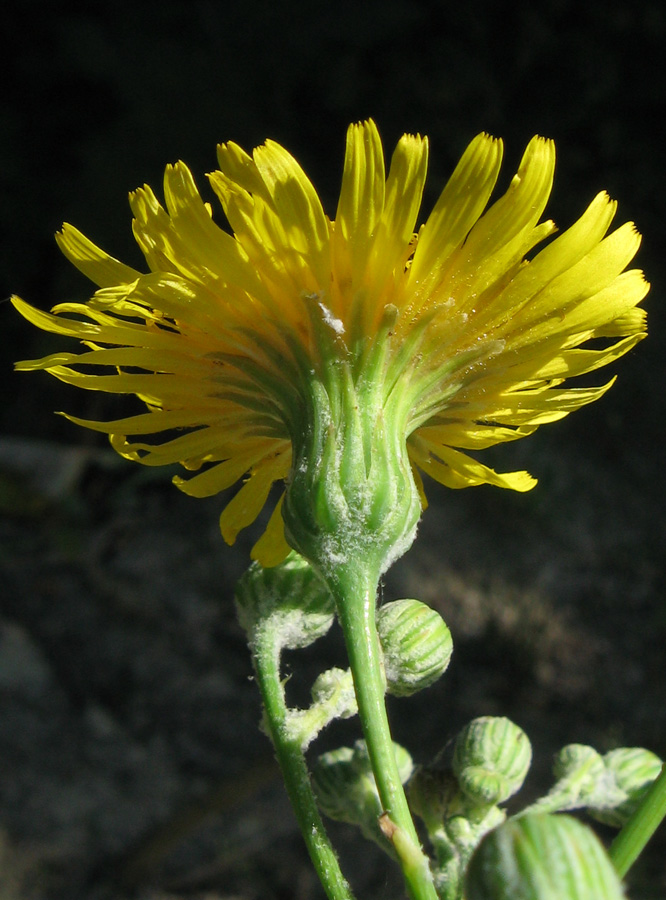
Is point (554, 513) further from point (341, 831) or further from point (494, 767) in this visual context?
point (494, 767)

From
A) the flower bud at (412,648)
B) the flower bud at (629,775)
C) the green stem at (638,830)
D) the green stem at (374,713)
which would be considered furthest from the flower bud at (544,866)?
the flower bud at (629,775)

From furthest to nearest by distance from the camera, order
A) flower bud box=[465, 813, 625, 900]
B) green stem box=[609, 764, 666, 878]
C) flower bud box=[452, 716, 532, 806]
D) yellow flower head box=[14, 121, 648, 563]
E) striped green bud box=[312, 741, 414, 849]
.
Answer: striped green bud box=[312, 741, 414, 849], flower bud box=[452, 716, 532, 806], yellow flower head box=[14, 121, 648, 563], green stem box=[609, 764, 666, 878], flower bud box=[465, 813, 625, 900]

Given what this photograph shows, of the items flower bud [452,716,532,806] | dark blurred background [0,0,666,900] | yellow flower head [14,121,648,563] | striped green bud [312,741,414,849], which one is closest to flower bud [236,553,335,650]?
yellow flower head [14,121,648,563]

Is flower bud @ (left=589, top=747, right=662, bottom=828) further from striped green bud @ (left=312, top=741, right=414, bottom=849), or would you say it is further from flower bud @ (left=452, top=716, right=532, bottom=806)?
striped green bud @ (left=312, top=741, right=414, bottom=849)

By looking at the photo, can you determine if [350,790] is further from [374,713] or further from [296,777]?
[374,713]

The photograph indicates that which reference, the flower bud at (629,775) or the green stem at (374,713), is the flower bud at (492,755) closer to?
the flower bud at (629,775)

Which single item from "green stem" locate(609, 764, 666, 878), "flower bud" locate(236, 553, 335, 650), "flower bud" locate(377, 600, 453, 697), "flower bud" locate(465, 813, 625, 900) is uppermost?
"flower bud" locate(236, 553, 335, 650)

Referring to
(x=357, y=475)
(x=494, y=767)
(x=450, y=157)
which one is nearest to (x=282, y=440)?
(x=357, y=475)
